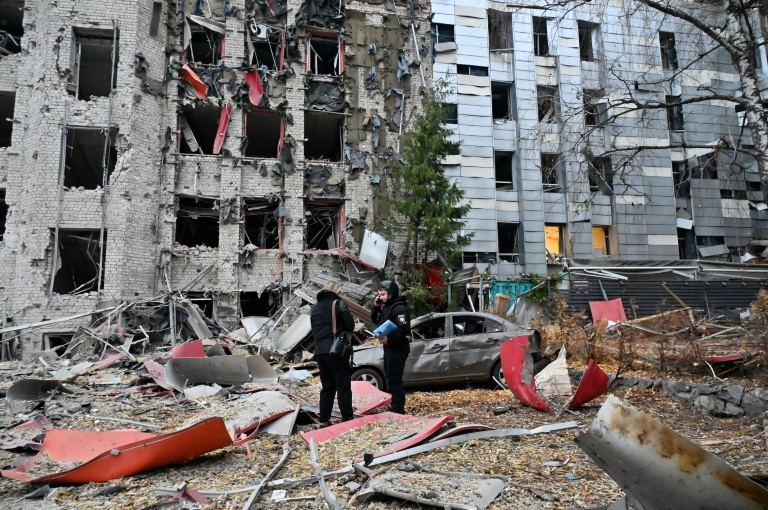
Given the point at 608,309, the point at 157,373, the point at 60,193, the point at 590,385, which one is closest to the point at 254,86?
the point at 60,193

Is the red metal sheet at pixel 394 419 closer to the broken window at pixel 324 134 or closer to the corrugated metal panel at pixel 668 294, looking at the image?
the corrugated metal panel at pixel 668 294

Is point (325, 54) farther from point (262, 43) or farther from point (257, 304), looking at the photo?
point (257, 304)

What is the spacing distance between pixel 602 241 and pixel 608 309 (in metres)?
5.70

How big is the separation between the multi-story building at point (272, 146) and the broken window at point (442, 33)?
0.31 ft

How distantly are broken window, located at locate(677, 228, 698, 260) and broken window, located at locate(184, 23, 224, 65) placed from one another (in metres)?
20.6

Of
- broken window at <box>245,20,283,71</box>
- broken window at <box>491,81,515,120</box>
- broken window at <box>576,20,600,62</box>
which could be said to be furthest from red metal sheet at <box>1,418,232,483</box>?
broken window at <box>576,20,600,62</box>

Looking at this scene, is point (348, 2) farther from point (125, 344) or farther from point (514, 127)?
point (125, 344)

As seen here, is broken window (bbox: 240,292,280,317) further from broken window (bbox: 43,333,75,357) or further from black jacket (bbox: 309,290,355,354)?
black jacket (bbox: 309,290,355,354)

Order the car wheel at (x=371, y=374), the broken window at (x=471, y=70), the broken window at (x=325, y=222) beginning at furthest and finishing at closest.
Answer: the broken window at (x=471, y=70)
the broken window at (x=325, y=222)
the car wheel at (x=371, y=374)

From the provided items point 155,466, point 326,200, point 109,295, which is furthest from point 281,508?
point 326,200

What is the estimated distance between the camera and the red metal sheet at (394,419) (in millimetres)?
4504

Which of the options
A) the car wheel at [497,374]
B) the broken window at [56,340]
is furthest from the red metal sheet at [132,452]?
the broken window at [56,340]

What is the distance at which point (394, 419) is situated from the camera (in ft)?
17.8

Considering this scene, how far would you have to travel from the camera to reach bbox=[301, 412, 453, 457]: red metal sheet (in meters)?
4.50
